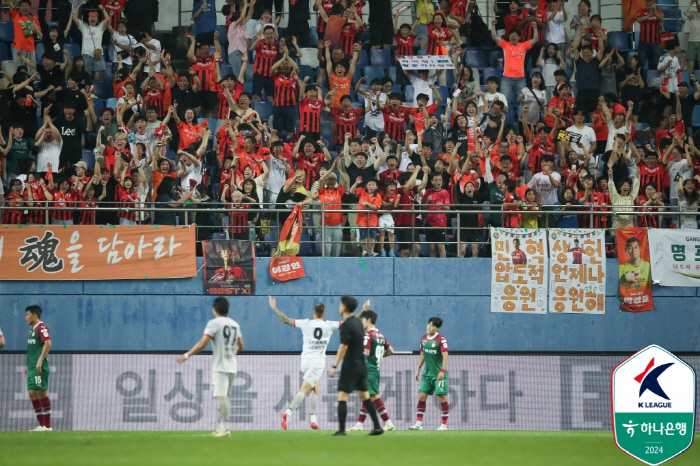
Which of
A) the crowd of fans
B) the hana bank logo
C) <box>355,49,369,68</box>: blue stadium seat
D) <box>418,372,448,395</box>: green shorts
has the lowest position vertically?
<box>418,372,448,395</box>: green shorts

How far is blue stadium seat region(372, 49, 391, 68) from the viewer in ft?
74.4

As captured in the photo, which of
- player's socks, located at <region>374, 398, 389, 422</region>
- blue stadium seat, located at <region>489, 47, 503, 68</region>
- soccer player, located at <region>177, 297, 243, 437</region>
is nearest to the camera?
soccer player, located at <region>177, 297, 243, 437</region>

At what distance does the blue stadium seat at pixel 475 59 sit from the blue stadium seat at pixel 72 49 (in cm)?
923

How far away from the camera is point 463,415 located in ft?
53.0

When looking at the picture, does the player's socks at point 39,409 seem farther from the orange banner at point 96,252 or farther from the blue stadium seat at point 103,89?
the blue stadium seat at point 103,89

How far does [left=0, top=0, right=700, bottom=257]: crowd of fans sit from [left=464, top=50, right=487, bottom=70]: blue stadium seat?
80 mm

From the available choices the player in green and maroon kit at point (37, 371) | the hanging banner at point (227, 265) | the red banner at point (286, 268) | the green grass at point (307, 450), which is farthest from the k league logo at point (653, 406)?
the hanging banner at point (227, 265)

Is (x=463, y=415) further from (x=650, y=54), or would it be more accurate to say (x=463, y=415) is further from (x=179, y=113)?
(x=650, y=54)

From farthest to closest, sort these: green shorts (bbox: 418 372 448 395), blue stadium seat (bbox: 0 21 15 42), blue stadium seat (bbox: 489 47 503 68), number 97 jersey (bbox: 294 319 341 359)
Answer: blue stadium seat (bbox: 489 47 503 68) → blue stadium seat (bbox: 0 21 15 42) → green shorts (bbox: 418 372 448 395) → number 97 jersey (bbox: 294 319 341 359)

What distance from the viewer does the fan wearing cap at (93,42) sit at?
21.5 m

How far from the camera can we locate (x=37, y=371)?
14.4m

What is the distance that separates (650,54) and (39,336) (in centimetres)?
1592

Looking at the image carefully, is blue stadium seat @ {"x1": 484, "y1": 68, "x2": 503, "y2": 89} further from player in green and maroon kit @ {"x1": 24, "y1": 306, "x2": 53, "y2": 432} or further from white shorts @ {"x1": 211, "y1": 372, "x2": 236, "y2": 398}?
white shorts @ {"x1": 211, "y1": 372, "x2": 236, "y2": 398}

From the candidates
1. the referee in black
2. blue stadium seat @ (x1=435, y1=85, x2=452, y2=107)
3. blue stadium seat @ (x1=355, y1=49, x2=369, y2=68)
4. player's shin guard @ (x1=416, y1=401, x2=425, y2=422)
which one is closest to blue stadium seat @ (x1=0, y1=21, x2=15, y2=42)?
blue stadium seat @ (x1=355, y1=49, x2=369, y2=68)
